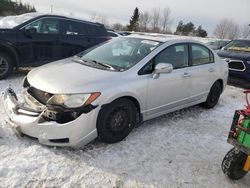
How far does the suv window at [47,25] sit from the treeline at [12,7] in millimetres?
32594

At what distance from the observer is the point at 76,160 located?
11.8 feet

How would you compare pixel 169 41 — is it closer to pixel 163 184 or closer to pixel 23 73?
pixel 163 184

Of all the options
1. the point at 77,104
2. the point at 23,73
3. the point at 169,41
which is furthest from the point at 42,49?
the point at 77,104

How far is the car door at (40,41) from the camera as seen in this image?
6.98 metres

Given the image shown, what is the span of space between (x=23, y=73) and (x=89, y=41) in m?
2.03

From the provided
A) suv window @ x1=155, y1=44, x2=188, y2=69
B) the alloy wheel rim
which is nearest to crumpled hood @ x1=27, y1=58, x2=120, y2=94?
the alloy wheel rim

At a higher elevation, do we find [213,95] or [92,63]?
[92,63]

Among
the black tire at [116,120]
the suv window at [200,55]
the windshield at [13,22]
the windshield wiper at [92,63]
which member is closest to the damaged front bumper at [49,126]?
the black tire at [116,120]

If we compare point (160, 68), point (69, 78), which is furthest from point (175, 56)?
point (69, 78)

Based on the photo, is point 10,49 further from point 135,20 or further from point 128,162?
point 135,20

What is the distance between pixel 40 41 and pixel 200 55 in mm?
4030

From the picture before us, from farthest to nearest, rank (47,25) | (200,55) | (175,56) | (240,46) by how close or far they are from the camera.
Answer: (240,46) → (47,25) → (200,55) → (175,56)

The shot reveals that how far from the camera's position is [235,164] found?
350cm

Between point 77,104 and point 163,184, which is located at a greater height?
point 77,104
